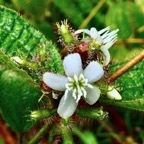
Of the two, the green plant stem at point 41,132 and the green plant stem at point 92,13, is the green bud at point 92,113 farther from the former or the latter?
the green plant stem at point 92,13

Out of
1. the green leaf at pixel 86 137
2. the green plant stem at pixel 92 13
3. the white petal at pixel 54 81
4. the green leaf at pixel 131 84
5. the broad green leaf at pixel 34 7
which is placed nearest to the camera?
the white petal at pixel 54 81

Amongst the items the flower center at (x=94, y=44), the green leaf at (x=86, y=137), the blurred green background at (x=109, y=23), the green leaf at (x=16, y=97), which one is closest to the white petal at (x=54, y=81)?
the flower center at (x=94, y=44)

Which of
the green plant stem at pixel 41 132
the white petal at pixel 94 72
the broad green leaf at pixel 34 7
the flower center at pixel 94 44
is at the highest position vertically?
the broad green leaf at pixel 34 7

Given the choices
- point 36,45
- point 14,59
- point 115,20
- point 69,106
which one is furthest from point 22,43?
point 115,20

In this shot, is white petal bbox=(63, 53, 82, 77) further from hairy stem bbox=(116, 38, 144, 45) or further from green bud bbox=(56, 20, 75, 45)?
hairy stem bbox=(116, 38, 144, 45)

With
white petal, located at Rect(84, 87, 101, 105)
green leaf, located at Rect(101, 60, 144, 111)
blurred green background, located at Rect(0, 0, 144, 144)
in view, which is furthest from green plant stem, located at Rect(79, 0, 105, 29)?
white petal, located at Rect(84, 87, 101, 105)

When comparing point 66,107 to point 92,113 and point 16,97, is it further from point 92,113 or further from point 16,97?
point 16,97

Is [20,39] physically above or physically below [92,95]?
above

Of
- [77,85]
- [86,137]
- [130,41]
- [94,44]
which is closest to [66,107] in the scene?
[77,85]

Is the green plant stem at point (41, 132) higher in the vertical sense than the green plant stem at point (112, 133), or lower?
lower
